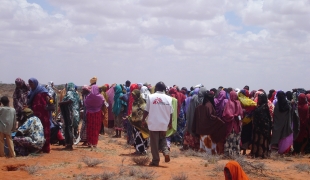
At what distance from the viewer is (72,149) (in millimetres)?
12266

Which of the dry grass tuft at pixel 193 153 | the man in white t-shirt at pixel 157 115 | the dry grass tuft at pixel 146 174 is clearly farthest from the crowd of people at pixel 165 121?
the dry grass tuft at pixel 146 174

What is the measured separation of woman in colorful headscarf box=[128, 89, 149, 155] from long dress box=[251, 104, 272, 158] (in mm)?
3110

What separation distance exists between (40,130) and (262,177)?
5.39 metres

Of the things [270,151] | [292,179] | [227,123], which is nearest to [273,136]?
[270,151]

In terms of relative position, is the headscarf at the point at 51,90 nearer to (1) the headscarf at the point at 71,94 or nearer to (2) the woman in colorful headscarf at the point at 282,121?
(1) the headscarf at the point at 71,94

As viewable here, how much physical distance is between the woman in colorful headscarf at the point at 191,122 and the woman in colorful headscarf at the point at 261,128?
1595 millimetres

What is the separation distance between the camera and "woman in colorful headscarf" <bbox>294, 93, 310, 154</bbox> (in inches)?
516

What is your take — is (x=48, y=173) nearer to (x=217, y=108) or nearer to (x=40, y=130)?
(x=40, y=130)

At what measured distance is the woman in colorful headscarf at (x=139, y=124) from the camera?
11219 mm

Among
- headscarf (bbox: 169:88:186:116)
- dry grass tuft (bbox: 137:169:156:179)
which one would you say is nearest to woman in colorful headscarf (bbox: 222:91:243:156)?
headscarf (bbox: 169:88:186:116)

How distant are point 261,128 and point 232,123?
918 millimetres

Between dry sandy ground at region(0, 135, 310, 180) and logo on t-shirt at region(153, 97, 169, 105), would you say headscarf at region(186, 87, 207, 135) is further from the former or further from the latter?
logo on t-shirt at region(153, 97, 169, 105)

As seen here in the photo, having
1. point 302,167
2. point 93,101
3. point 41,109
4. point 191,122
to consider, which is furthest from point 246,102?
point 41,109

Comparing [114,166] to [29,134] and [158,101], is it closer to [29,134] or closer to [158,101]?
[158,101]
